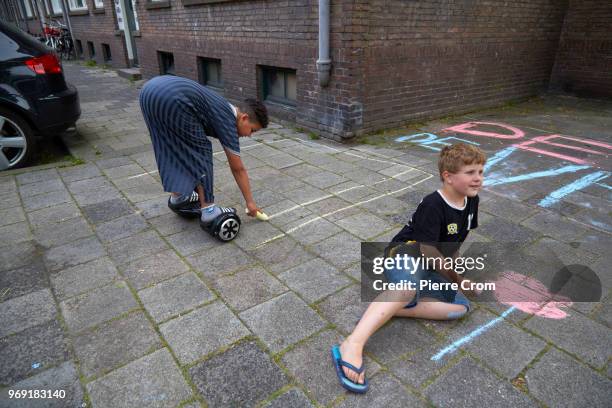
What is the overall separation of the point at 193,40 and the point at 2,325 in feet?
24.5

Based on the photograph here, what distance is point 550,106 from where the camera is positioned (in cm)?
837

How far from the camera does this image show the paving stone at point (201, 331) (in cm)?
220

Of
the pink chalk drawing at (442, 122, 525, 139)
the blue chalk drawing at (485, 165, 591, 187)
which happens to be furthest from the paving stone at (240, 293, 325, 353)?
the pink chalk drawing at (442, 122, 525, 139)

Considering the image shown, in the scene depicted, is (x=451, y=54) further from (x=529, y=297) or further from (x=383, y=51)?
(x=529, y=297)

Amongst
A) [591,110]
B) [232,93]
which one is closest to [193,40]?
[232,93]

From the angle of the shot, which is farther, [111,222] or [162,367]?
[111,222]

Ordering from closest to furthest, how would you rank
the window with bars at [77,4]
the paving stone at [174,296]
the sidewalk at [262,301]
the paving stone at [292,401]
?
the paving stone at [292,401], the sidewalk at [262,301], the paving stone at [174,296], the window with bars at [77,4]

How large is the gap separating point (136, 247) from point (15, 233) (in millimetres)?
1115

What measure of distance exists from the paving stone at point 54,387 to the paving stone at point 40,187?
107 inches

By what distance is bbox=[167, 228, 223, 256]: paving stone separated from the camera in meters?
3.19

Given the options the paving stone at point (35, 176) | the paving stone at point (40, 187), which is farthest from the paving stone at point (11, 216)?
the paving stone at point (35, 176)

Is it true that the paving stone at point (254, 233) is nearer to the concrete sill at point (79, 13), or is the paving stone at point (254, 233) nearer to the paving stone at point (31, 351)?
the paving stone at point (31, 351)

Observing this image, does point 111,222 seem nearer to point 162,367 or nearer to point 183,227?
point 183,227

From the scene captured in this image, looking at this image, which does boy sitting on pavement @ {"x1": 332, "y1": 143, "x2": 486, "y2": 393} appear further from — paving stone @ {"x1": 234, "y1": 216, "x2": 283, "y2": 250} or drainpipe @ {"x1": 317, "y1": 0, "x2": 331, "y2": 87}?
drainpipe @ {"x1": 317, "y1": 0, "x2": 331, "y2": 87}
